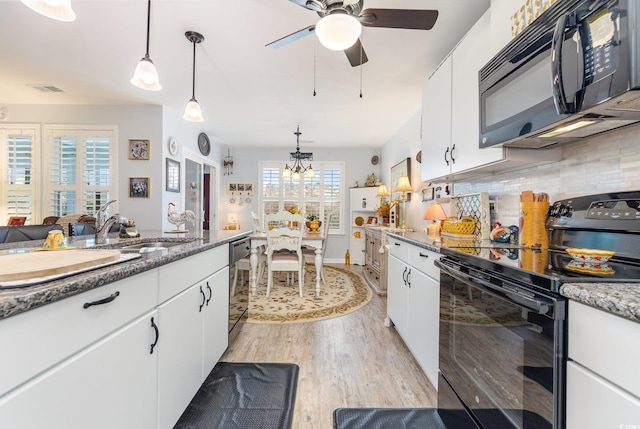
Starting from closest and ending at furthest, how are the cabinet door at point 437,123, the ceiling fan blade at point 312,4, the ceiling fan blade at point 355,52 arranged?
the ceiling fan blade at point 312,4 < the ceiling fan blade at point 355,52 < the cabinet door at point 437,123

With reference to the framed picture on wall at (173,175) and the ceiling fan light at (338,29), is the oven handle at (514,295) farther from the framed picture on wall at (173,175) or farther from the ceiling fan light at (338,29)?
the framed picture on wall at (173,175)

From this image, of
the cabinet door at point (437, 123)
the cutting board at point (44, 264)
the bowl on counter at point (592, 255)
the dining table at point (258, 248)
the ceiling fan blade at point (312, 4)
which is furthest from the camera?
the dining table at point (258, 248)

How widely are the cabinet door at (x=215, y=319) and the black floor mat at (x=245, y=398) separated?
121mm

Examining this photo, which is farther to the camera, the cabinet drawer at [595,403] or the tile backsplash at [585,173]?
the tile backsplash at [585,173]

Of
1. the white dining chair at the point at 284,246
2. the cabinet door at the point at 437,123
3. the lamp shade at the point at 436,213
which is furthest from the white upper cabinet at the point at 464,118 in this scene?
the white dining chair at the point at 284,246

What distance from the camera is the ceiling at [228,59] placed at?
2090 mm

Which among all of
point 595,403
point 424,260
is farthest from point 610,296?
point 424,260

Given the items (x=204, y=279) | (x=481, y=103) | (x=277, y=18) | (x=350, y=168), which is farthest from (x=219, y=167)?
(x=481, y=103)

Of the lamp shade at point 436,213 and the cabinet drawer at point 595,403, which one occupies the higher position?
the lamp shade at point 436,213

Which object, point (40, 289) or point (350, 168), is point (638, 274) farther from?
point (350, 168)

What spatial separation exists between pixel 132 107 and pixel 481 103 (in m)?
4.44

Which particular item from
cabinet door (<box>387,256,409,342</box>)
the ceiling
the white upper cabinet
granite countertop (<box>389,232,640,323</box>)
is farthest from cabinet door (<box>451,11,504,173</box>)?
granite countertop (<box>389,232,640,323</box>)

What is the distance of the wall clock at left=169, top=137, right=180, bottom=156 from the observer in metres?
4.29

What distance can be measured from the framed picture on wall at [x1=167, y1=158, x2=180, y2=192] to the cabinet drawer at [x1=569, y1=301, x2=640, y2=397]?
4649 mm
